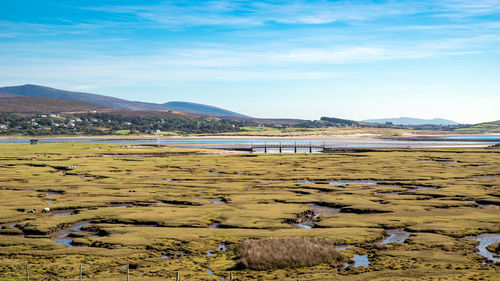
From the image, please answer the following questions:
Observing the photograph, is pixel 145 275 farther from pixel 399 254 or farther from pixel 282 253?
pixel 399 254

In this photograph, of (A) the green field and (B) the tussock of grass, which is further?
(B) the tussock of grass

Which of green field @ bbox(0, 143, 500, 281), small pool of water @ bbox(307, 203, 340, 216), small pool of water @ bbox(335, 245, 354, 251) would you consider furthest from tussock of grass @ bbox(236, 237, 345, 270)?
small pool of water @ bbox(307, 203, 340, 216)

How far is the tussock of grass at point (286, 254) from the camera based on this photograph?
29.9 m

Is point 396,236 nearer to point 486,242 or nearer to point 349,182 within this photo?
point 486,242

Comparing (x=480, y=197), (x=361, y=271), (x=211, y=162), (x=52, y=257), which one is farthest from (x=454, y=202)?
(x=211, y=162)

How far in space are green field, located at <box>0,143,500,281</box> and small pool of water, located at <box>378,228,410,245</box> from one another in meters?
0.49

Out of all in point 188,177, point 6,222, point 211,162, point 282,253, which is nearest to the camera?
point 282,253

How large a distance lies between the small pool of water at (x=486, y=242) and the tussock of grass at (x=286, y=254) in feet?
33.1

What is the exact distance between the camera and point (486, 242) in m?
35.1

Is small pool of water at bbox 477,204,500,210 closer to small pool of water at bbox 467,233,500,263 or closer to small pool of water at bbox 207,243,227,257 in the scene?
small pool of water at bbox 467,233,500,263

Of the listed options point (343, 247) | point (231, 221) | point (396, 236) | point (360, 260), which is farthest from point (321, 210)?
point (360, 260)

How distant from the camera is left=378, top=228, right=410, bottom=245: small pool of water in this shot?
118 feet

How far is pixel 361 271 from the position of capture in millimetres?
28156

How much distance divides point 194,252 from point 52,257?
386 inches
